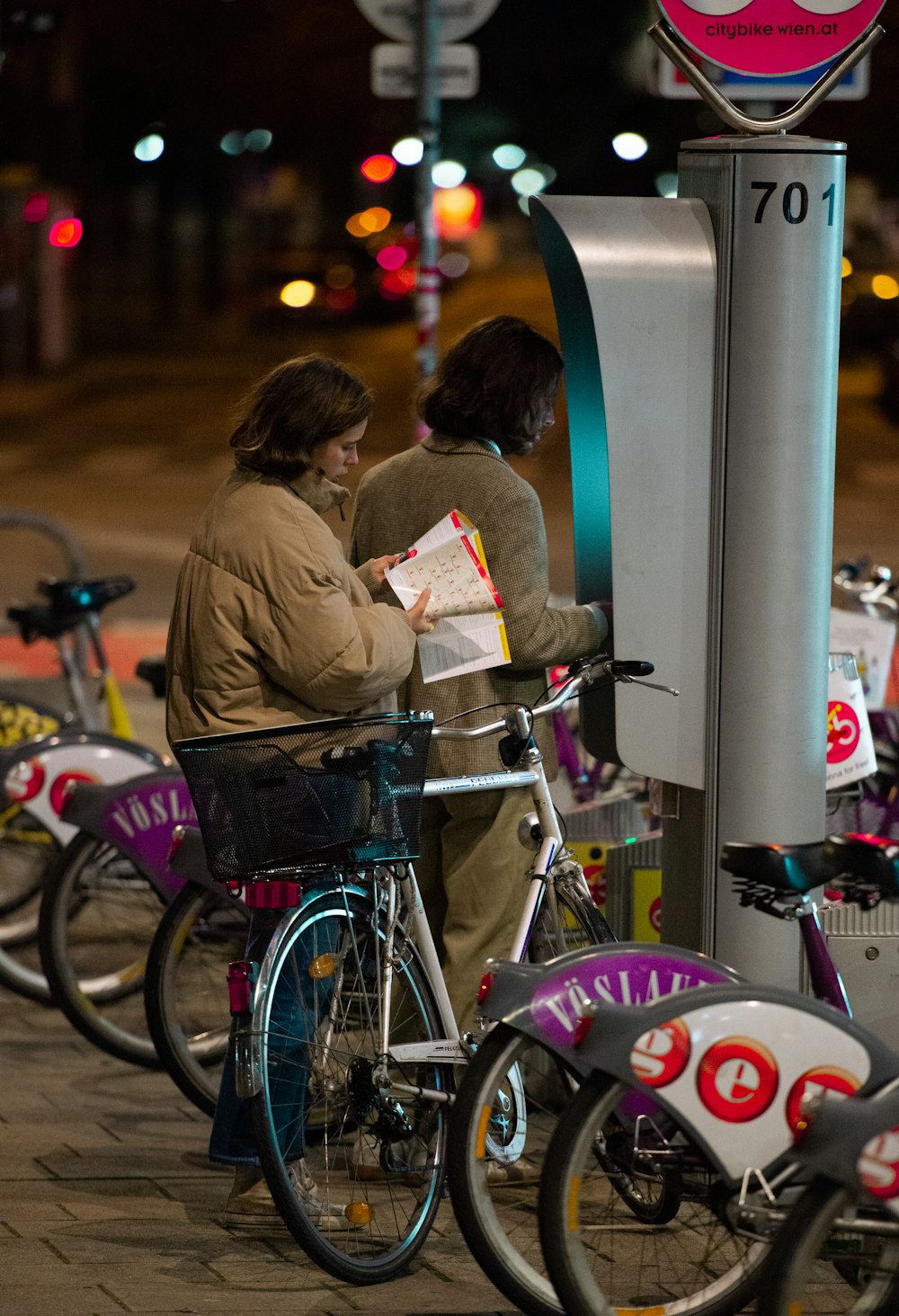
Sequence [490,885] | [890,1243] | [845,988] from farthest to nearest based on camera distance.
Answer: [490,885]
[845,988]
[890,1243]

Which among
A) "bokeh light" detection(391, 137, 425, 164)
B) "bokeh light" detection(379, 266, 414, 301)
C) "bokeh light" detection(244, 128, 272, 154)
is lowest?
"bokeh light" detection(379, 266, 414, 301)

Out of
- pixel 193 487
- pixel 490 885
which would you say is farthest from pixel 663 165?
pixel 490 885

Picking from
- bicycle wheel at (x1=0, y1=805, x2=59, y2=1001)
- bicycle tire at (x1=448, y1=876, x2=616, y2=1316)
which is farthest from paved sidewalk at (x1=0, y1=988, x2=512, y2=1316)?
bicycle wheel at (x1=0, y1=805, x2=59, y2=1001)

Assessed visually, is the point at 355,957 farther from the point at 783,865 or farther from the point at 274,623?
the point at 783,865

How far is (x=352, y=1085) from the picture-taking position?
14.9 feet

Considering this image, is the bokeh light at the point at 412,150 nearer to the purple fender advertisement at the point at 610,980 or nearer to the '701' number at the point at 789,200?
the '701' number at the point at 789,200

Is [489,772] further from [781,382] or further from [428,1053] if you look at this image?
[781,382]

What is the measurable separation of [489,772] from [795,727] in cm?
84

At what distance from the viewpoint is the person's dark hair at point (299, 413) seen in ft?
15.2

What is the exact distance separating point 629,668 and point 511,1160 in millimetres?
1113

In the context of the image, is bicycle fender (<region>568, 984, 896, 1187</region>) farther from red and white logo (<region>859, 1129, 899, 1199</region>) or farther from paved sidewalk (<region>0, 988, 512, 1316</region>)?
paved sidewalk (<region>0, 988, 512, 1316</region>)

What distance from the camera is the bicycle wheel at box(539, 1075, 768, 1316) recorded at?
12.0 feet

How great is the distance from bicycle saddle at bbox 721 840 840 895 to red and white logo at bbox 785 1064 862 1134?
0.38 metres

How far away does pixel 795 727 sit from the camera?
458 cm
